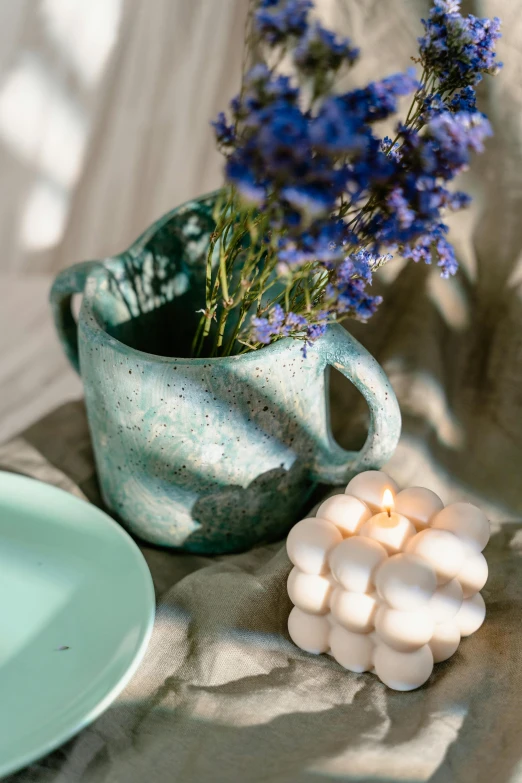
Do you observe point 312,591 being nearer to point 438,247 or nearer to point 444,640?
point 444,640

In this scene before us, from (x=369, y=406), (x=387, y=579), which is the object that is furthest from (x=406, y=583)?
(x=369, y=406)

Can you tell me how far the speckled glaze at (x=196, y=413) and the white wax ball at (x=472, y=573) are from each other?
0.29 ft

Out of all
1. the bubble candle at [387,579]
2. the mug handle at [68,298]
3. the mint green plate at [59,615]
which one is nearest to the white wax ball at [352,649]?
the bubble candle at [387,579]

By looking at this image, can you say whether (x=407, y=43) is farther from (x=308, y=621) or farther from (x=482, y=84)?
(x=308, y=621)

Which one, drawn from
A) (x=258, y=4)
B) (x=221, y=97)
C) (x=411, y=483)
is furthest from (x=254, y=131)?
(x=221, y=97)

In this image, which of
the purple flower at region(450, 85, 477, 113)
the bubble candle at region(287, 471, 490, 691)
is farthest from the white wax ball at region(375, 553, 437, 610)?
the purple flower at region(450, 85, 477, 113)

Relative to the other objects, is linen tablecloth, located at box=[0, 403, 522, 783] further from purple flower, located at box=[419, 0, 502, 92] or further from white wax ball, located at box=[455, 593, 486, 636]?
purple flower, located at box=[419, 0, 502, 92]

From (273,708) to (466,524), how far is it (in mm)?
138

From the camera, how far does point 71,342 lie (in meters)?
0.62

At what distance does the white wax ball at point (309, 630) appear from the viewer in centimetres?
47

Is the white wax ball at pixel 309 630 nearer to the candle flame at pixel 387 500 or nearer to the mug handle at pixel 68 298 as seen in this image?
the candle flame at pixel 387 500

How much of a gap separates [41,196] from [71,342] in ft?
1.15

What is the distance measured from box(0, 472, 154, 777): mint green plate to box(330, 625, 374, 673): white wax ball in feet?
0.33

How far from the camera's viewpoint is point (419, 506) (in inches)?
18.7
